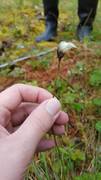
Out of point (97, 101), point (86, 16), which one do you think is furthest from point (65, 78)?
point (86, 16)

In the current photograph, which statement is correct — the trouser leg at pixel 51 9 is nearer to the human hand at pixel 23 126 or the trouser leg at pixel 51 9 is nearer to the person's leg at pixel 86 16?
the person's leg at pixel 86 16

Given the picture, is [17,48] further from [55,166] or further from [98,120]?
[55,166]

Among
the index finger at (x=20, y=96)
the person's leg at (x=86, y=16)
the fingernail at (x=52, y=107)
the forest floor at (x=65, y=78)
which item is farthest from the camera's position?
the person's leg at (x=86, y=16)

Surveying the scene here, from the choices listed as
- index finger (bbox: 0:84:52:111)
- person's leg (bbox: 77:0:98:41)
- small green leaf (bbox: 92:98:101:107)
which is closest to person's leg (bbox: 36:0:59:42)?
person's leg (bbox: 77:0:98:41)

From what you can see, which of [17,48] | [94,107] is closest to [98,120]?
[94,107]

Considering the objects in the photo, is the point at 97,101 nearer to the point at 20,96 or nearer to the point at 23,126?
the point at 20,96

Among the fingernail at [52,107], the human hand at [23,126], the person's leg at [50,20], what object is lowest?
the person's leg at [50,20]

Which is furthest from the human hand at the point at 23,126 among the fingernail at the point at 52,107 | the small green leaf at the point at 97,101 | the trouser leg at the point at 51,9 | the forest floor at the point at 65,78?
the trouser leg at the point at 51,9
